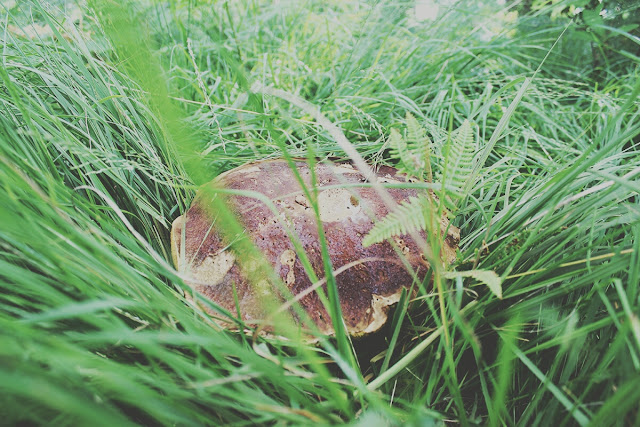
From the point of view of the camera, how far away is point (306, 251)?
0.70m

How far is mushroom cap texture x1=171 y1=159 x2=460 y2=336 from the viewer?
66 cm

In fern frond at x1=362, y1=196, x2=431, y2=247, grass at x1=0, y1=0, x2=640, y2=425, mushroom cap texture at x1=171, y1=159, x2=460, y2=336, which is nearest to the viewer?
grass at x1=0, y1=0, x2=640, y2=425

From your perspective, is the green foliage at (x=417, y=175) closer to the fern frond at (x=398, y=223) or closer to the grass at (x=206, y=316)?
the fern frond at (x=398, y=223)

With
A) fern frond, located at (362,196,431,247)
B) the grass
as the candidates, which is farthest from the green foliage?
the grass

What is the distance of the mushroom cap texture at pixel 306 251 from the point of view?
26.1 inches

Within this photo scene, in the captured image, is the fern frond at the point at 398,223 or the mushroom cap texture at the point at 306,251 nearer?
the fern frond at the point at 398,223

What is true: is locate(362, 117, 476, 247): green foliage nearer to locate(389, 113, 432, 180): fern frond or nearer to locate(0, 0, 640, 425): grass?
locate(389, 113, 432, 180): fern frond

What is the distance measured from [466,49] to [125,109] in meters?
1.40

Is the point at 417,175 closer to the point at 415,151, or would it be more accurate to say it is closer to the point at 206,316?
the point at 415,151

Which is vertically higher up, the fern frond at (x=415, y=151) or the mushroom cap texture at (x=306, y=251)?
the fern frond at (x=415, y=151)

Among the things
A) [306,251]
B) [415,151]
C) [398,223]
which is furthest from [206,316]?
[415,151]

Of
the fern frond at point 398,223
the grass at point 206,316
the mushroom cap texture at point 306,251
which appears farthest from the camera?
A: the mushroom cap texture at point 306,251

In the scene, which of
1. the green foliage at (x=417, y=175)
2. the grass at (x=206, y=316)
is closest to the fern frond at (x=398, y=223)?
the green foliage at (x=417, y=175)

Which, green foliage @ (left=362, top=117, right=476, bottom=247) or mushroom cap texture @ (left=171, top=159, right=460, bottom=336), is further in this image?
mushroom cap texture @ (left=171, top=159, right=460, bottom=336)
